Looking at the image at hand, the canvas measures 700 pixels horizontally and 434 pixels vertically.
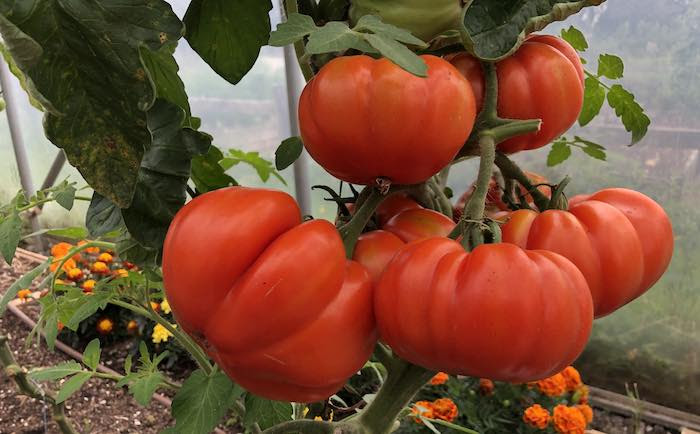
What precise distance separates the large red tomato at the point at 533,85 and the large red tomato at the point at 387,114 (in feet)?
0.15

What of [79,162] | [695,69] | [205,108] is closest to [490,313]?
[79,162]

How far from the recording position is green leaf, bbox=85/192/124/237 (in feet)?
1.66

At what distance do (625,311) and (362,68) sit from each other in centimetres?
175

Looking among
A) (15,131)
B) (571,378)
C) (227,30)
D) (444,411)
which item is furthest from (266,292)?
(15,131)

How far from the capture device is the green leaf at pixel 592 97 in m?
0.59

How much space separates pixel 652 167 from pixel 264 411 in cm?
143

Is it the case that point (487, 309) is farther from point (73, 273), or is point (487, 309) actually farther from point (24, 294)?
point (73, 273)

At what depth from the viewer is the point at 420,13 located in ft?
1.34

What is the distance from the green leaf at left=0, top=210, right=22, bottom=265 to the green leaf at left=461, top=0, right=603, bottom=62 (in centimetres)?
50

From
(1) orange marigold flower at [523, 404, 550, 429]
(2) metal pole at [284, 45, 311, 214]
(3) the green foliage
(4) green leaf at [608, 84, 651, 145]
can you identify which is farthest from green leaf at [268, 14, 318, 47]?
(2) metal pole at [284, 45, 311, 214]

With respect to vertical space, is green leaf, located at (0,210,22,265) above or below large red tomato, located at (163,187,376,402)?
below

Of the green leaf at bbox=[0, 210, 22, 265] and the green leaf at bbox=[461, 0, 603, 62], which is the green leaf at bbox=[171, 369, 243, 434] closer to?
the green leaf at bbox=[0, 210, 22, 265]

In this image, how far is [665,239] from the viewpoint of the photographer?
0.44 m

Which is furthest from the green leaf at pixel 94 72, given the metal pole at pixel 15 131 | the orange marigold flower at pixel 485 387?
the metal pole at pixel 15 131
